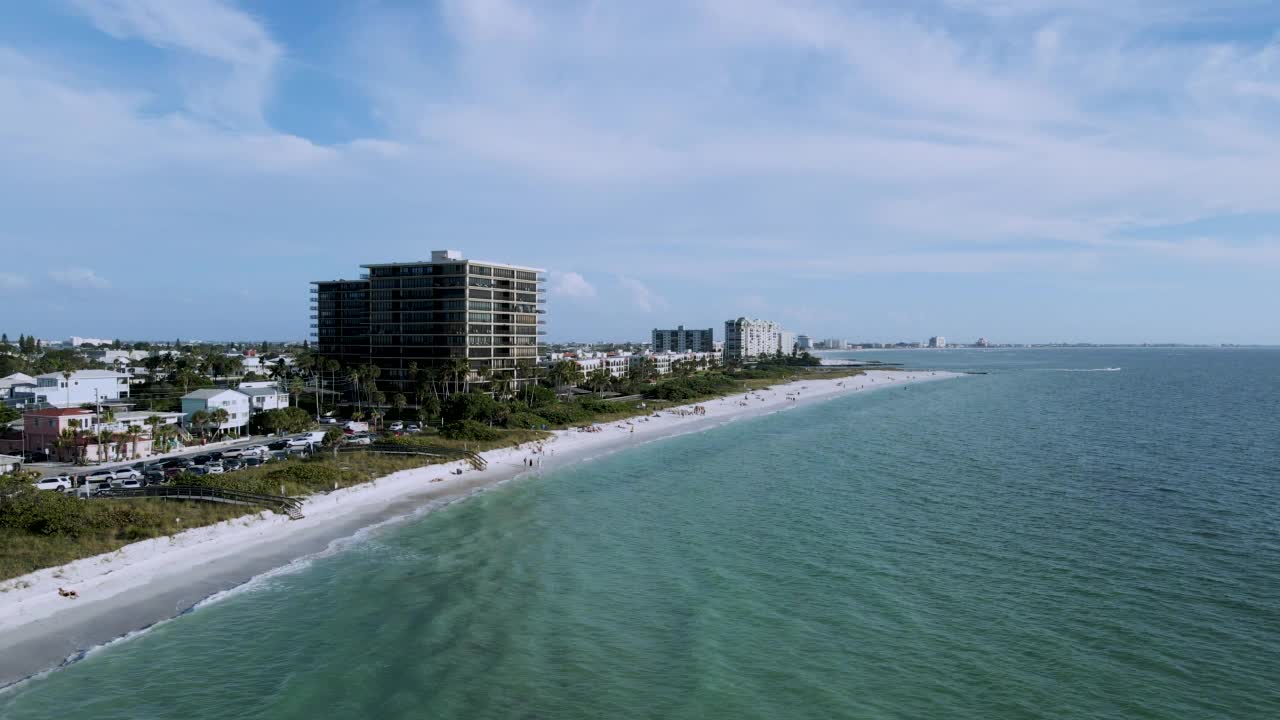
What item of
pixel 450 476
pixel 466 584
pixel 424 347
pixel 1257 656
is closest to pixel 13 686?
pixel 466 584

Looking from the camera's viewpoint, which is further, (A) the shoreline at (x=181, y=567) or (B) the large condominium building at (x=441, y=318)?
(B) the large condominium building at (x=441, y=318)

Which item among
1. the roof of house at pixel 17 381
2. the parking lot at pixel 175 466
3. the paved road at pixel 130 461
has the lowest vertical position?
the paved road at pixel 130 461

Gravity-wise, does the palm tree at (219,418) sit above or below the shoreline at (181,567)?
above

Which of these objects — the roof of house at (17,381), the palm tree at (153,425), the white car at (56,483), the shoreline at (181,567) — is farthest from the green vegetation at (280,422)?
the roof of house at (17,381)

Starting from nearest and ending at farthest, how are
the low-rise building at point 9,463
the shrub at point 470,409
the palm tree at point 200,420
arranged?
the low-rise building at point 9,463, the palm tree at point 200,420, the shrub at point 470,409

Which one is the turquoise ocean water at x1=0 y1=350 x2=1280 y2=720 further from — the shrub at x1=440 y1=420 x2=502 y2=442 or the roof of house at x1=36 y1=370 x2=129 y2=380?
the roof of house at x1=36 y1=370 x2=129 y2=380

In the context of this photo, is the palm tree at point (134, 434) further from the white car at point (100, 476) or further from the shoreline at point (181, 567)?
the shoreline at point (181, 567)

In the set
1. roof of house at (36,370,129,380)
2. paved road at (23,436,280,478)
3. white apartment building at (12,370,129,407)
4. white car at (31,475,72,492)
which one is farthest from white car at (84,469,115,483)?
roof of house at (36,370,129,380)

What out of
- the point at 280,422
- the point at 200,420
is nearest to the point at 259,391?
the point at 280,422
